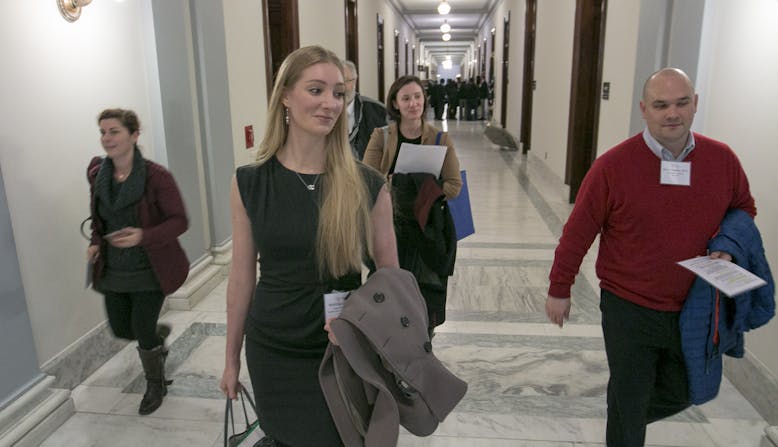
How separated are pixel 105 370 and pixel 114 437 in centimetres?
70

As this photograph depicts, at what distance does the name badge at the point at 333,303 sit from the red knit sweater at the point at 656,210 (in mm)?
1005

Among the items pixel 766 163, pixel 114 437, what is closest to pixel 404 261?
pixel 114 437

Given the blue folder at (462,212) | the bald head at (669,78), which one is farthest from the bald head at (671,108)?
the blue folder at (462,212)

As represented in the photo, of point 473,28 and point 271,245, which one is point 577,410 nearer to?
point 271,245

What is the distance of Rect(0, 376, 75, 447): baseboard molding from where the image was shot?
2.51 m

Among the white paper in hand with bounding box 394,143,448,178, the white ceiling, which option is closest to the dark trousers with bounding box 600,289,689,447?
the white paper in hand with bounding box 394,143,448,178

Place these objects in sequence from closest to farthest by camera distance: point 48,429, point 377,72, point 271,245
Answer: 1. point 271,245
2. point 48,429
3. point 377,72

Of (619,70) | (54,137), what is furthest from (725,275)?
(619,70)

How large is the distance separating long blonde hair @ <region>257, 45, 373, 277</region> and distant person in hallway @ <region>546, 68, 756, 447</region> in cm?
90

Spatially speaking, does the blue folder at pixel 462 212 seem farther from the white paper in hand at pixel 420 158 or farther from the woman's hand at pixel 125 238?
the woman's hand at pixel 125 238

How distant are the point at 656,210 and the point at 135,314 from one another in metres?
2.32

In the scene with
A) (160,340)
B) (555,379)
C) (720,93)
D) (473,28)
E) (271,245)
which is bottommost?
(555,379)

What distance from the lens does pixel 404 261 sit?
2.99 meters

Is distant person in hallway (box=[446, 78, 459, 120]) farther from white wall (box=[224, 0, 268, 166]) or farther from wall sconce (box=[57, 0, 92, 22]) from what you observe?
wall sconce (box=[57, 0, 92, 22])
